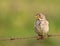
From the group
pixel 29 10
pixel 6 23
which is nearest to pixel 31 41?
pixel 6 23

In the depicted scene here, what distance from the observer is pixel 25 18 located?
12172 millimetres

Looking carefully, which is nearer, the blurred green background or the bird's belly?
the bird's belly

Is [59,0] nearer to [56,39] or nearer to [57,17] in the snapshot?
[57,17]

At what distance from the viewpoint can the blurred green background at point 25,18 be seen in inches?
424

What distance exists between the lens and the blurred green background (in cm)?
1078

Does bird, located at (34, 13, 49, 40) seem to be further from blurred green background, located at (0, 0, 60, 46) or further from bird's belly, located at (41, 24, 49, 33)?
blurred green background, located at (0, 0, 60, 46)

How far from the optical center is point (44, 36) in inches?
318

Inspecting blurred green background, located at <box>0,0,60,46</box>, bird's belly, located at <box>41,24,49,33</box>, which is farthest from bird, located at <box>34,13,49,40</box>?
blurred green background, located at <box>0,0,60,46</box>

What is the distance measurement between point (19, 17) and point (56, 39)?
158 cm

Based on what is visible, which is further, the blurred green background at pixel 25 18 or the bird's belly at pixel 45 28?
the blurred green background at pixel 25 18

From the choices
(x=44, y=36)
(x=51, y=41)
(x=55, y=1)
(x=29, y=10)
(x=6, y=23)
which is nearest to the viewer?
(x=44, y=36)

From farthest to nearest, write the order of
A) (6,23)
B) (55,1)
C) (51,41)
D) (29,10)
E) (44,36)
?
(55,1) < (29,10) < (6,23) < (51,41) < (44,36)

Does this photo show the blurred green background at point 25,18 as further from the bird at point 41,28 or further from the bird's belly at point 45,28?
the bird's belly at point 45,28

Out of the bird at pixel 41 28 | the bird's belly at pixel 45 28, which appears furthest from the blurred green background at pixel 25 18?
the bird's belly at pixel 45 28
